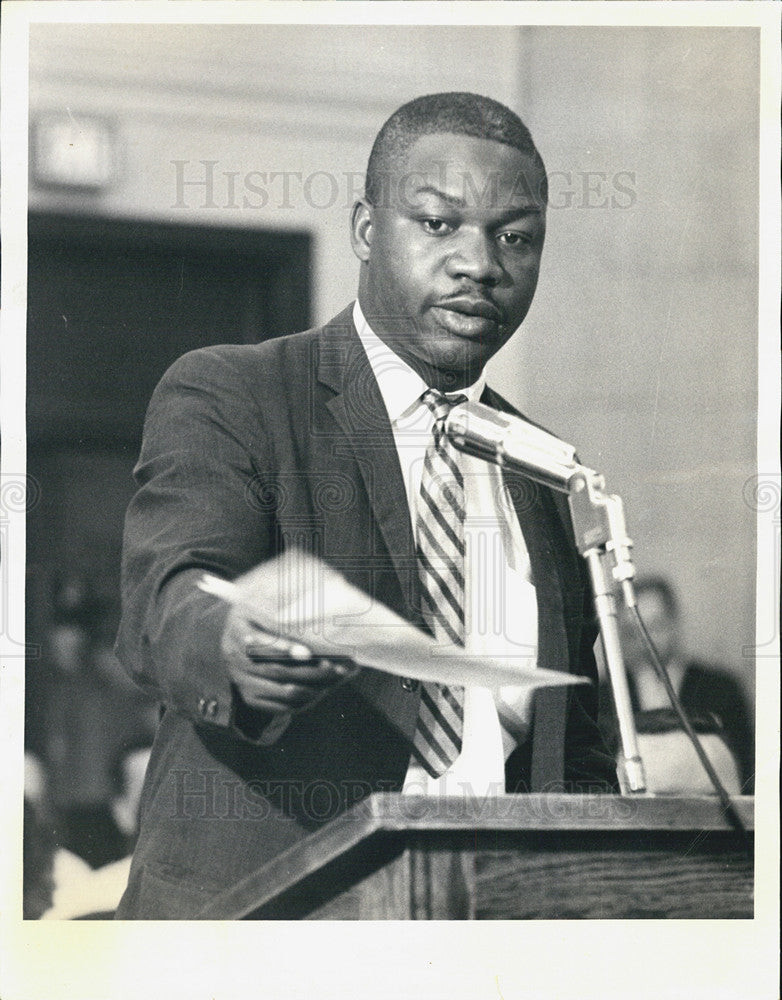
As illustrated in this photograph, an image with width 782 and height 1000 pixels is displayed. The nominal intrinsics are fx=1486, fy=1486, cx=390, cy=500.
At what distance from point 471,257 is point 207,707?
4.67ft

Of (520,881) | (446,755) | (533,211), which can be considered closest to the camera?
(520,881)

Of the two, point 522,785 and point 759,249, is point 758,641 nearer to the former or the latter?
point 522,785

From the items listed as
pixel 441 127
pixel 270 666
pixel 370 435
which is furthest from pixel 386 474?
pixel 441 127

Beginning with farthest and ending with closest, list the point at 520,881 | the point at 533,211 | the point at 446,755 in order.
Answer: the point at 533,211
the point at 446,755
the point at 520,881

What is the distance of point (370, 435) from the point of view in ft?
13.4

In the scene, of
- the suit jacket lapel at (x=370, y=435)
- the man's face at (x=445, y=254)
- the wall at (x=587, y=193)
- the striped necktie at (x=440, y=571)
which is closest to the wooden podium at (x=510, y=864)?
the striped necktie at (x=440, y=571)

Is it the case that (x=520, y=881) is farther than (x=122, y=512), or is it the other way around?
(x=122, y=512)

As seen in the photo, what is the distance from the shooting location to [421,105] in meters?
4.19

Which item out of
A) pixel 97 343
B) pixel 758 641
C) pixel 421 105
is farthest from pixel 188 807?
pixel 421 105

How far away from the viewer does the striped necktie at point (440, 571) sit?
12.9 ft

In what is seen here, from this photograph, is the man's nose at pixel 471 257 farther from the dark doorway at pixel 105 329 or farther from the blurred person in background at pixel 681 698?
the blurred person in background at pixel 681 698

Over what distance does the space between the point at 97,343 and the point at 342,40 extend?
3.67 ft

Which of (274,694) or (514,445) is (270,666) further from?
(514,445)

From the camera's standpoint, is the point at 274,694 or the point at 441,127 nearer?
the point at 274,694
